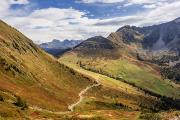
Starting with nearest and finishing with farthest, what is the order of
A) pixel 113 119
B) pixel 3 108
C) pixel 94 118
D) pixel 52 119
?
pixel 3 108
pixel 52 119
pixel 94 118
pixel 113 119

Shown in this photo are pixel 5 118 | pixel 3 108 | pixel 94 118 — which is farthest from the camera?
pixel 94 118

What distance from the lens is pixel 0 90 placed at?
646 ft

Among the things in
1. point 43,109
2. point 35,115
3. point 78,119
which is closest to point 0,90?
point 43,109

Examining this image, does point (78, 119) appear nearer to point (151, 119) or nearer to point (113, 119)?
point (113, 119)

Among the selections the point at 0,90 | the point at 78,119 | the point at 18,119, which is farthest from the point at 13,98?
the point at 18,119

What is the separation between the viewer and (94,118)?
179 m

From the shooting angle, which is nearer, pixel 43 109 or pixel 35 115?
pixel 35 115

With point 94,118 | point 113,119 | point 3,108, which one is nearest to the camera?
point 3,108

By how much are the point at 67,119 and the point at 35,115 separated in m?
15.1

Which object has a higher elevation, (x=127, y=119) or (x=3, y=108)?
(x=3, y=108)

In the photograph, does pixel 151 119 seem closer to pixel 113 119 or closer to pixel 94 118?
pixel 113 119

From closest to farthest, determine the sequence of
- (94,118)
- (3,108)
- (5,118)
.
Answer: (5,118) → (3,108) → (94,118)

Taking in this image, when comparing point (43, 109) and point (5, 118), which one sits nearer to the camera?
point (5, 118)

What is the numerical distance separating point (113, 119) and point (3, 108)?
65.8 m
